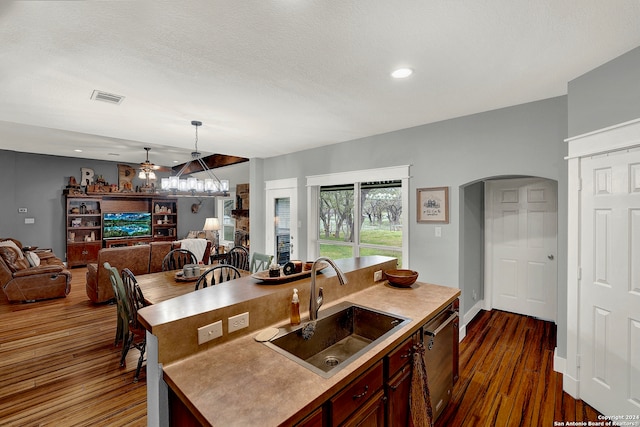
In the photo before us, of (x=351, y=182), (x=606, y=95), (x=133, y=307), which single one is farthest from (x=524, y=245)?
(x=133, y=307)

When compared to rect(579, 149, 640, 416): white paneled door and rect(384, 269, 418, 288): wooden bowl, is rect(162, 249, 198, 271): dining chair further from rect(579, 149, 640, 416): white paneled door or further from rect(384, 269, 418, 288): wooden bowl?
rect(579, 149, 640, 416): white paneled door

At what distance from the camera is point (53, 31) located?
1.73 metres

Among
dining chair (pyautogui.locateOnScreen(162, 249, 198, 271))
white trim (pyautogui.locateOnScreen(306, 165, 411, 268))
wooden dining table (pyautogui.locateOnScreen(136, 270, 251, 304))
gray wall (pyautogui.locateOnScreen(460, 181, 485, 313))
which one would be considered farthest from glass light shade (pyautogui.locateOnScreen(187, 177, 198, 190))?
gray wall (pyautogui.locateOnScreen(460, 181, 485, 313))

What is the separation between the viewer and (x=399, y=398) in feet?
5.28

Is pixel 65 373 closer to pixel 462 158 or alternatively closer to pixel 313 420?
pixel 313 420

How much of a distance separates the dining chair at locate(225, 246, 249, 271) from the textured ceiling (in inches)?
73.6

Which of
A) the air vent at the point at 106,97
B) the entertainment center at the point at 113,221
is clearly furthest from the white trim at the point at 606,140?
the entertainment center at the point at 113,221

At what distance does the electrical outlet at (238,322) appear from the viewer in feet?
4.93

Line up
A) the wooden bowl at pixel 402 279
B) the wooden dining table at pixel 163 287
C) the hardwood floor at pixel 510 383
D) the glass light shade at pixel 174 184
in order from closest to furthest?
the hardwood floor at pixel 510 383 < the wooden bowl at pixel 402 279 < the wooden dining table at pixel 163 287 < the glass light shade at pixel 174 184

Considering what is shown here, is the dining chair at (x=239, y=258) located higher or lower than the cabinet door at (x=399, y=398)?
higher

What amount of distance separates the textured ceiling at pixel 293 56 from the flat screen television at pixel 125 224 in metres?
5.59

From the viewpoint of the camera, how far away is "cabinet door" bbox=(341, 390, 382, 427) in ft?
4.17

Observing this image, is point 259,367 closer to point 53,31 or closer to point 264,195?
point 53,31

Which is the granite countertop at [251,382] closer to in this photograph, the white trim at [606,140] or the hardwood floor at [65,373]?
the hardwood floor at [65,373]
